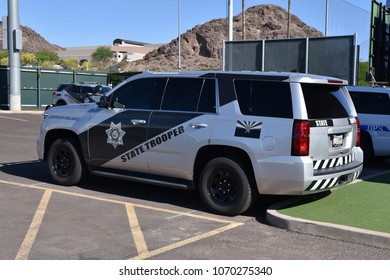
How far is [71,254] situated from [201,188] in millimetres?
2356

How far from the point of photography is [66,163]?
28.3 ft

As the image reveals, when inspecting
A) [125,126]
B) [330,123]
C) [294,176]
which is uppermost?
[330,123]

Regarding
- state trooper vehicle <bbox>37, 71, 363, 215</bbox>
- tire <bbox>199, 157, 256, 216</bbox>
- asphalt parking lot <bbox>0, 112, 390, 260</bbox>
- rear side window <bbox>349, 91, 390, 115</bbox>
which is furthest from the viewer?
rear side window <bbox>349, 91, 390, 115</bbox>

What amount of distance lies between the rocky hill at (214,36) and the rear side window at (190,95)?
358ft

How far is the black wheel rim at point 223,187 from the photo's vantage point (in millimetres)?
6746

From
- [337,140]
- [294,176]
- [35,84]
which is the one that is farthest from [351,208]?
[35,84]

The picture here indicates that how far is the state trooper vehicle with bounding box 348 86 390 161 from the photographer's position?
428 inches

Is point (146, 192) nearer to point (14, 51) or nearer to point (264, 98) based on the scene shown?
point (264, 98)

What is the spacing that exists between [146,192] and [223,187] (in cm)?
196

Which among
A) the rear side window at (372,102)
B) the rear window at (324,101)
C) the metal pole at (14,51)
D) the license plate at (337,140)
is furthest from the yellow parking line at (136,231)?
the metal pole at (14,51)

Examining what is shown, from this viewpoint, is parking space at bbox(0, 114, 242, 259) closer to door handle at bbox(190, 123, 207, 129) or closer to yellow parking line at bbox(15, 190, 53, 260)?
yellow parking line at bbox(15, 190, 53, 260)

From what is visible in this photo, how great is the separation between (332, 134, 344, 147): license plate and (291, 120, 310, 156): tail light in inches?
25.8

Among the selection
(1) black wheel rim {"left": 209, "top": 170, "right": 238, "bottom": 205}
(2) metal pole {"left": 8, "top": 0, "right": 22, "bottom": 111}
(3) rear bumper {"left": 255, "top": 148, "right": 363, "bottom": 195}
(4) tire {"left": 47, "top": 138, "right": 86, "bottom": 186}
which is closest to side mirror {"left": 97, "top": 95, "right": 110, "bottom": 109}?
(4) tire {"left": 47, "top": 138, "right": 86, "bottom": 186}
